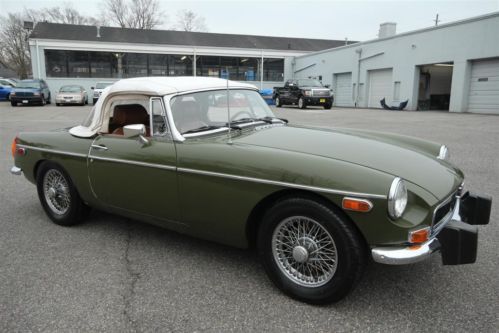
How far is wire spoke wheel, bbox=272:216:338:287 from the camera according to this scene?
8.84ft

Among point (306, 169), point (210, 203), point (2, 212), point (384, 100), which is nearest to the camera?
point (306, 169)

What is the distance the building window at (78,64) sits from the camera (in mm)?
32250

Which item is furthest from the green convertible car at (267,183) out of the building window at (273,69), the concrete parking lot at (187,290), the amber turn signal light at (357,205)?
the building window at (273,69)

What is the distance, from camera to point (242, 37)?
133ft

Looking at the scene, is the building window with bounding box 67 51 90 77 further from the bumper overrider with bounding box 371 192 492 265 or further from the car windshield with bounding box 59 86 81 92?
the bumper overrider with bounding box 371 192 492 265

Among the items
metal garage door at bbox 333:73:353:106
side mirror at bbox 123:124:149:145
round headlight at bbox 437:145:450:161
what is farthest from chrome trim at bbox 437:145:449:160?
metal garage door at bbox 333:73:353:106

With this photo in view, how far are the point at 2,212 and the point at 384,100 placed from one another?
23488 mm

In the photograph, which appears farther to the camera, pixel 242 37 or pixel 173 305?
pixel 242 37

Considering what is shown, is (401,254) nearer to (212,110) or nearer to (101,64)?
(212,110)

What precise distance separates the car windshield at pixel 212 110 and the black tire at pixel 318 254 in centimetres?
117

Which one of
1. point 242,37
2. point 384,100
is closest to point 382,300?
point 384,100

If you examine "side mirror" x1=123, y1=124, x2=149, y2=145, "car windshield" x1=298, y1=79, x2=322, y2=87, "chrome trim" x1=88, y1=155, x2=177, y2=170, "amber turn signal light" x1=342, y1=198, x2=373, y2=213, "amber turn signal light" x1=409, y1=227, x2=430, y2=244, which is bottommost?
"amber turn signal light" x1=409, y1=227, x2=430, y2=244

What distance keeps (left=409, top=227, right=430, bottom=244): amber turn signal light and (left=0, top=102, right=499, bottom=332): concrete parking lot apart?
53 centimetres

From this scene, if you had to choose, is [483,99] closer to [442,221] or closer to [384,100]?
[384,100]
